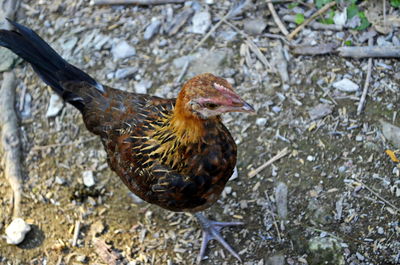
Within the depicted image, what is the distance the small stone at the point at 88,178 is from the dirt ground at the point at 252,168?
39 millimetres

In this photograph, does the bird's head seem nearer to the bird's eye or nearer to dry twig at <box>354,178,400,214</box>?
the bird's eye

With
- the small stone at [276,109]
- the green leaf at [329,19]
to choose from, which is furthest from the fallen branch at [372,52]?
the small stone at [276,109]

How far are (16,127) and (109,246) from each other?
185 centimetres

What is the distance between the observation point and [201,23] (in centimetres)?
561

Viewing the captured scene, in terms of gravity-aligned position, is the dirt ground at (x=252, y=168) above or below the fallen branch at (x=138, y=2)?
A: below

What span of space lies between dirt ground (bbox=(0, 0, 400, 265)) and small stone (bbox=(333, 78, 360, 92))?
0.04 meters

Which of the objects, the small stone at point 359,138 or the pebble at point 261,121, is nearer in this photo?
the small stone at point 359,138

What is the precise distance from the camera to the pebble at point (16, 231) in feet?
15.0

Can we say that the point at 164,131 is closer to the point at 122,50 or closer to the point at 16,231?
the point at 16,231

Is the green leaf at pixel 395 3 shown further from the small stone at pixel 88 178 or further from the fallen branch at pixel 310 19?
the small stone at pixel 88 178

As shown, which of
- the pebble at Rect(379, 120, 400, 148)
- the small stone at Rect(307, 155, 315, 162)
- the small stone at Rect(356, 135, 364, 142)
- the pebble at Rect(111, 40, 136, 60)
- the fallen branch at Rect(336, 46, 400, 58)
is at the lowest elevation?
the small stone at Rect(307, 155, 315, 162)

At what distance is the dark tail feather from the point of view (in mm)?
4301

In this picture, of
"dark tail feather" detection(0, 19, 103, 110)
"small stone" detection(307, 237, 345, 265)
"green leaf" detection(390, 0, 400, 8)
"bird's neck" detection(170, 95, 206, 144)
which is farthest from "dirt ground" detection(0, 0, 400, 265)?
"bird's neck" detection(170, 95, 206, 144)

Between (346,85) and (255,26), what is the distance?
1.27m
